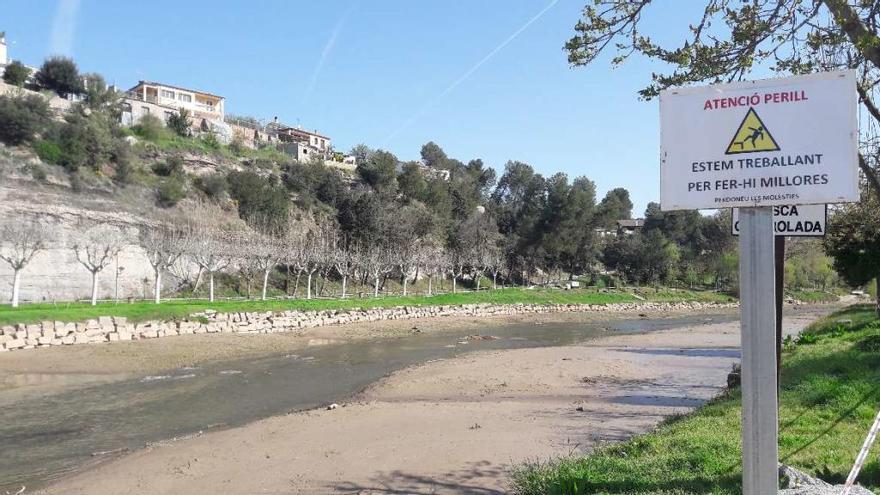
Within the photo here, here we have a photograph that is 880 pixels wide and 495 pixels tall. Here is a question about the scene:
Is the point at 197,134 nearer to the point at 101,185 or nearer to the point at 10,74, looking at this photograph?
the point at 10,74

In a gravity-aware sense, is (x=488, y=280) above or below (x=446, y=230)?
below

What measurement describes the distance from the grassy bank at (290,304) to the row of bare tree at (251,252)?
10.8 feet

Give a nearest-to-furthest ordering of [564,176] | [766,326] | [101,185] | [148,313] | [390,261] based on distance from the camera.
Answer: [766,326] < [148,313] < [101,185] < [390,261] < [564,176]

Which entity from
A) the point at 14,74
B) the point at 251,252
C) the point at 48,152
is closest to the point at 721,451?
the point at 251,252

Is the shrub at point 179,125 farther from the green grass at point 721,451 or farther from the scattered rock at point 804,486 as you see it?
the scattered rock at point 804,486

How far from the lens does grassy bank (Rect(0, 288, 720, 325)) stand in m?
27.5

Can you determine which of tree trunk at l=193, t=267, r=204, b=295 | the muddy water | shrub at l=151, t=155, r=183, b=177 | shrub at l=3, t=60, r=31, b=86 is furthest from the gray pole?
shrub at l=3, t=60, r=31, b=86

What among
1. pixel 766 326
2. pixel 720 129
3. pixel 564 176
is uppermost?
pixel 564 176

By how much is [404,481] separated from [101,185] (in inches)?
1933

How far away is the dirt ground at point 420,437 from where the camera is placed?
29.9 ft

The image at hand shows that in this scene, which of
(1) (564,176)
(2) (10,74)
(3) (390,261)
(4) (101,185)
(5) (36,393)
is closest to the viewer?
(5) (36,393)

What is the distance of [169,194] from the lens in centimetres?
5394

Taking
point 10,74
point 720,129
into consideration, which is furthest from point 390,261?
point 720,129

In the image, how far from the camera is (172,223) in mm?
50156
